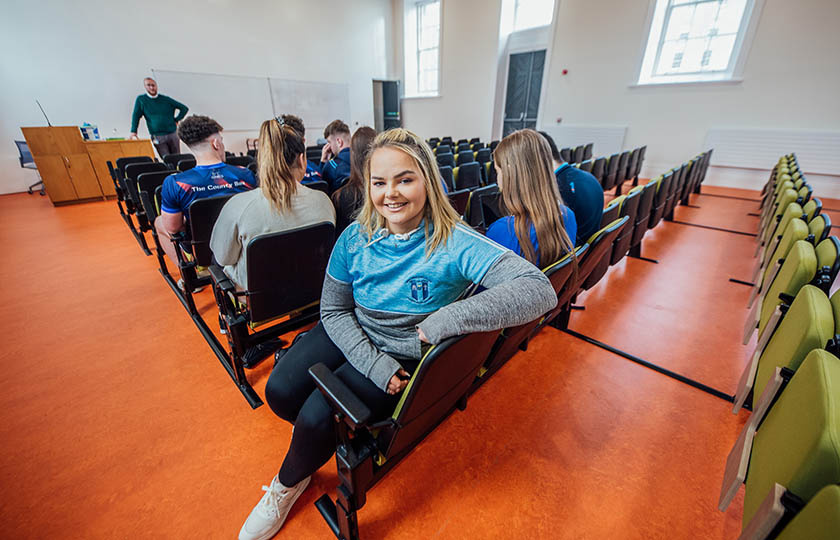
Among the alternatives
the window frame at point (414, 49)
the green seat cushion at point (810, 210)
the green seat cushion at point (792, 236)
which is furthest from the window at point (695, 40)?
the green seat cushion at point (792, 236)

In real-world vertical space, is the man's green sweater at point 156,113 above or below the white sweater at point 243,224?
above

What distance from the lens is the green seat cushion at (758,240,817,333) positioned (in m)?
1.18

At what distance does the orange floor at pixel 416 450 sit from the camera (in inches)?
44.6

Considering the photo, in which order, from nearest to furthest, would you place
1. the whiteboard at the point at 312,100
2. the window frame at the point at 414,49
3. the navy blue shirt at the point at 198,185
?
the navy blue shirt at the point at 198,185
the whiteboard at the point at 312,100
the window frame at the point at 414,49

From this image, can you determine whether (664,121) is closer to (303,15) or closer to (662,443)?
(662,443)

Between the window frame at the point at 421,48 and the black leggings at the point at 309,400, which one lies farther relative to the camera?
the window frame at the point at 421,48

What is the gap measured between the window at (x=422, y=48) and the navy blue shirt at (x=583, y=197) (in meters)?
9.61

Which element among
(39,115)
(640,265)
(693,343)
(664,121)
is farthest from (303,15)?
(693,343)

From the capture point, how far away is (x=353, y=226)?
1119 millimetres

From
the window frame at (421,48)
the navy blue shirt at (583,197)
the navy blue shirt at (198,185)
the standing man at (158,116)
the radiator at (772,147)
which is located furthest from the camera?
the window frame at (421,48)

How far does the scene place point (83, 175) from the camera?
17.6ft

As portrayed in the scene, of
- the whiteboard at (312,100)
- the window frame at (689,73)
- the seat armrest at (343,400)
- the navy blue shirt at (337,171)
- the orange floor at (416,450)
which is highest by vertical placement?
the window frame at (689,73)

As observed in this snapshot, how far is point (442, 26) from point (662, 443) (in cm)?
1112

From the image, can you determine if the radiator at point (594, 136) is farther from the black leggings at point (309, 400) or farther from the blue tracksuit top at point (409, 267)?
the black leggings at point (309, 400)
